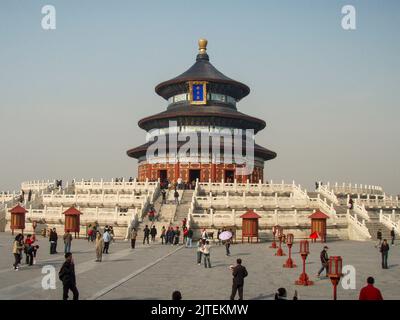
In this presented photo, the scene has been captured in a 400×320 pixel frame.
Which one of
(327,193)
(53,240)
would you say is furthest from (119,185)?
(53,240)

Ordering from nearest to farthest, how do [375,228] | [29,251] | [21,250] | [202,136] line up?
1. [21,250]
2. [29,251]
3. [375,228]
4. [202,136]

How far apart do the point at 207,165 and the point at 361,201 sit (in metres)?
18.3

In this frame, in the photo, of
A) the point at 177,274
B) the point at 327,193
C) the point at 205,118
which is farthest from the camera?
the point at 205,118

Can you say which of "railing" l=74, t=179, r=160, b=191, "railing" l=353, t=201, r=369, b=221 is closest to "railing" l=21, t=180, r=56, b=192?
"railing" l=74, t=179, r=160, b=191

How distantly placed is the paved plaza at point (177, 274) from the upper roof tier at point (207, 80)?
3672cm

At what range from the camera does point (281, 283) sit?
17.3m

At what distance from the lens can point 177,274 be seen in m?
18.9

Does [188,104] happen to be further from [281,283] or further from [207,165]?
[281,283]

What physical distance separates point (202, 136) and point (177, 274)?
1572 inches

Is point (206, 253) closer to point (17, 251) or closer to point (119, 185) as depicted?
point (17, 251)

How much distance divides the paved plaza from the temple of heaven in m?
27.4

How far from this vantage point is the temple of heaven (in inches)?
2233

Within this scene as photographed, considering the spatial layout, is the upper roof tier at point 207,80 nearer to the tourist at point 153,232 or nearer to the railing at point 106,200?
the railing at point 106,200
